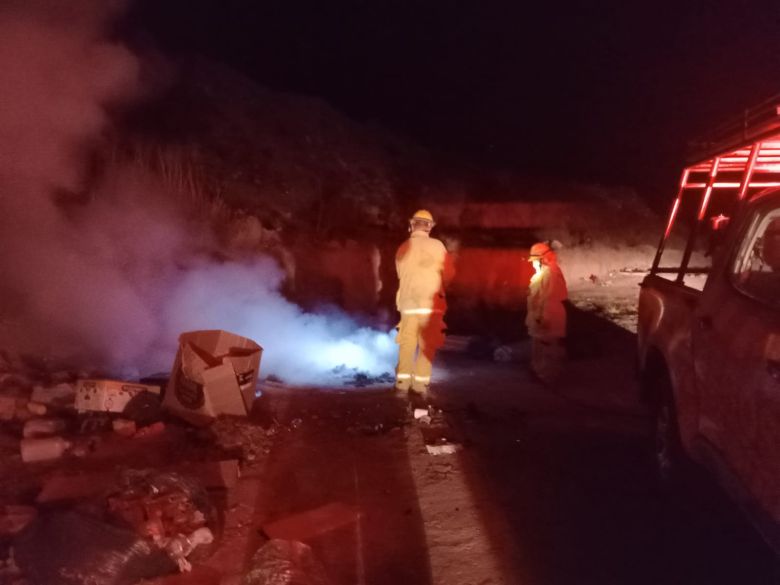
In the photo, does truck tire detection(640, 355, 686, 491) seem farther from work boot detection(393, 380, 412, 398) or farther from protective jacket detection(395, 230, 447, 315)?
work boot detection(393, 380, 412, 398)

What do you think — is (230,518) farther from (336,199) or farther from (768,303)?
(336,199)

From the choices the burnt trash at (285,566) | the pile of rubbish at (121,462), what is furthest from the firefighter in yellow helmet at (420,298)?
the burnt trash at (285,566)

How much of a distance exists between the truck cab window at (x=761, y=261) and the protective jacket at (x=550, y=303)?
13.3ft

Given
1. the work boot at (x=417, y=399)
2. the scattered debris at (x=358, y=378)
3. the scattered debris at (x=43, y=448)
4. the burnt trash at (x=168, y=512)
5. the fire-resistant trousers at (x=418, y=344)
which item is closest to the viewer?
the burnt trash at (x=168, y=512)

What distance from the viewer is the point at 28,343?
240 inches

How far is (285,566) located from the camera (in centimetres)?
304

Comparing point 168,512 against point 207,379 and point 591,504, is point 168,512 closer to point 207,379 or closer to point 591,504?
point 207,379

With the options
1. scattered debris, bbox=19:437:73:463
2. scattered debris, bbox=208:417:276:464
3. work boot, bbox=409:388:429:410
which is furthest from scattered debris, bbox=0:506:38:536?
work boot, bbox=409:388:429:410

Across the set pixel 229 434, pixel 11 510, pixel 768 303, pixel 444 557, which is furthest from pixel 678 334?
pixel 11 510

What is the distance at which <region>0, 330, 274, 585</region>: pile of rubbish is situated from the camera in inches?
114

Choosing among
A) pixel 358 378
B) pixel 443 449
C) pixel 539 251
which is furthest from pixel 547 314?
pixel 443 449

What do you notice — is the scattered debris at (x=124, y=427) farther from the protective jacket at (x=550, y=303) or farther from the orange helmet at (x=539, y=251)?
the orange helmet at (x=539, y=251)

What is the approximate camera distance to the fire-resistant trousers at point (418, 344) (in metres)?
6.54

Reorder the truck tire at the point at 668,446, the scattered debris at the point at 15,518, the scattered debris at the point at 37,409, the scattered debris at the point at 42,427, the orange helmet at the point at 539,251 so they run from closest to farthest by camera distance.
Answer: the scattered debris at the point at 15,518, the truck tire at the point at 668,446, the scattered debris at the point at 42,427, the scattered debris at the point at 37,409, the orange helmet at the point at 539,251
